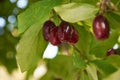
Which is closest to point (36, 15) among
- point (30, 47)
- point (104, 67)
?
point (30, 47)

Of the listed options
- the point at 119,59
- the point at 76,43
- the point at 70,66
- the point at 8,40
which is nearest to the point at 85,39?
the point at 76,43

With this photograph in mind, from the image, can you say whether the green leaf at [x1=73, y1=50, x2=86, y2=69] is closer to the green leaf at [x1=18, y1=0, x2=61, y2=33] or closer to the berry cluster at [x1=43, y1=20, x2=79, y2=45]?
the berry cluster at [x1=43, y1=20, x2=79, y2=45]

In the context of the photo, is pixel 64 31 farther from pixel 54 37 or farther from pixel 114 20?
pixel 114 20

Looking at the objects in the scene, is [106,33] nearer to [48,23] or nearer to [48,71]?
[48,23]

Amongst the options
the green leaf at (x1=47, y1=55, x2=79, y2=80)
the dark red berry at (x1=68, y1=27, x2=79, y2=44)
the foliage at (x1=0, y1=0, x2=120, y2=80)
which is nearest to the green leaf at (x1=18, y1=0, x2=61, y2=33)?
the foliage at (x1=0, y1=0, x2=120, y2=80)

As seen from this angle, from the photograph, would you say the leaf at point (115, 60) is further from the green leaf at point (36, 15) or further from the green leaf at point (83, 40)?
the green leaf at point (36, 15)
